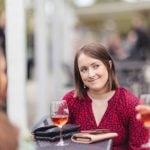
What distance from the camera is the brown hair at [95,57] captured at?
2.99 meters

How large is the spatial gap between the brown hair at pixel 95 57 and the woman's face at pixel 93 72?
2cm

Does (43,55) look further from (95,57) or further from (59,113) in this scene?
(59,113)

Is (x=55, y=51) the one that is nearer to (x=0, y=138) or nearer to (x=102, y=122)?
(x=102, y=122)

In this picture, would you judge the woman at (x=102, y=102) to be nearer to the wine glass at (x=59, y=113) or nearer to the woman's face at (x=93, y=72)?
the woman's face at (x=93, y=72)

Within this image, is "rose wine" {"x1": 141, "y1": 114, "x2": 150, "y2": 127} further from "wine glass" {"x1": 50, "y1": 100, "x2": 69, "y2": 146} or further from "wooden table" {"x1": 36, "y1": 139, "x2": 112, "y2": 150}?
"wine glass" {"x1": 50, "y1": 100, "x2": 69, "y2": 146}

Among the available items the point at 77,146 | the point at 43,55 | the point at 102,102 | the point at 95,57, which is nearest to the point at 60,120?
the point at 77,146

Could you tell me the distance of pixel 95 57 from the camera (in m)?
2.98

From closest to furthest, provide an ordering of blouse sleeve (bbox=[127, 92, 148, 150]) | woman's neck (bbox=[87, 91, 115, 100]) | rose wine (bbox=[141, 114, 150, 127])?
rose wine (bbox=[141, 114, 150, 127])
blouse sleeve (bbox=[127, 92, 148, 150])
woman's neck (bbox=[87, 91, 115, 100])

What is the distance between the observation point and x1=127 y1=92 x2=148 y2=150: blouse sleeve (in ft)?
9.53

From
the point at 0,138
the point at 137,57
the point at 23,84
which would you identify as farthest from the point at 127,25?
the point at 0,138

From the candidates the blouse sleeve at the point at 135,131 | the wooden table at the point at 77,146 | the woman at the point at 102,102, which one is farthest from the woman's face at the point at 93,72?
the wooden table at the point at 77,146

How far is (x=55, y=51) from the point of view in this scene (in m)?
9.60

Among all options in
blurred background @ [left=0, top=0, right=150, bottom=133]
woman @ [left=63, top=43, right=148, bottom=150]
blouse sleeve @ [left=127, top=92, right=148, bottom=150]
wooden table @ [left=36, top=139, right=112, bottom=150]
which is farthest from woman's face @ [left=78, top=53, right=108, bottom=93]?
blurred background @ [left=0, top=0, right=150, bottom=133]

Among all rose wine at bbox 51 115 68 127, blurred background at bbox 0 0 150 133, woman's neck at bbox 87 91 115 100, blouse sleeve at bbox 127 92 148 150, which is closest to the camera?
rose wine at bbox 51 115 68 127
